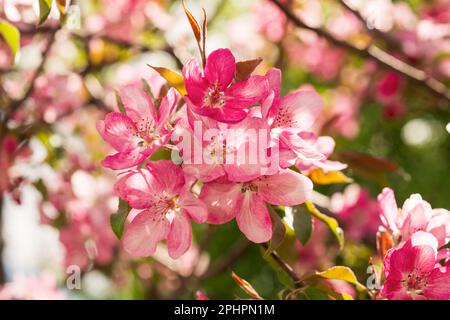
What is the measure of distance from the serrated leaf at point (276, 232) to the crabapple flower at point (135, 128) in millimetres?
202

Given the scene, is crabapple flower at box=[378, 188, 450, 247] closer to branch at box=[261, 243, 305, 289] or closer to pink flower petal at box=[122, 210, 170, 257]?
branch at box=[261, 243, 305, 289]

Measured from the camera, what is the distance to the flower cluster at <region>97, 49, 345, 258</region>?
875 millimetres

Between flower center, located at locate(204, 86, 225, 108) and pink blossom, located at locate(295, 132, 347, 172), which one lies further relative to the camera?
pink blossom, located at locate(295, 132, 347, 172)

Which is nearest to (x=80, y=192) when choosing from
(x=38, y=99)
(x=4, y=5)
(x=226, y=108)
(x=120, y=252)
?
(x=38, y=99)

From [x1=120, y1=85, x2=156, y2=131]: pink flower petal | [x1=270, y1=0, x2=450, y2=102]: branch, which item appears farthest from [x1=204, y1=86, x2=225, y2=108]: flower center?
[x1=270, y1=0, x2=450, y2=102]: branch

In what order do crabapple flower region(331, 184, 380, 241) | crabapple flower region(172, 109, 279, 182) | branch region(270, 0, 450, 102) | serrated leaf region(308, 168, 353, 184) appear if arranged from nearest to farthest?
crabapple flower region(172, 109, 279, 182)
serrated leaf region(308, 168, 353, 184)
branch region(270, 0, 450, 102)
crabapple flower region(331, 184, 380, 241)

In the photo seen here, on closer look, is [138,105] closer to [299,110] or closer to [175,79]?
[175,79]

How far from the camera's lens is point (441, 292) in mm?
903

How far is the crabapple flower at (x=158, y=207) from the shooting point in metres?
0.91

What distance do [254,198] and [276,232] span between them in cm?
6

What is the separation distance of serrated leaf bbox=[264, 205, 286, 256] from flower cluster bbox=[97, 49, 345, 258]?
14 mm

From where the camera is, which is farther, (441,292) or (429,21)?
(429,21)
